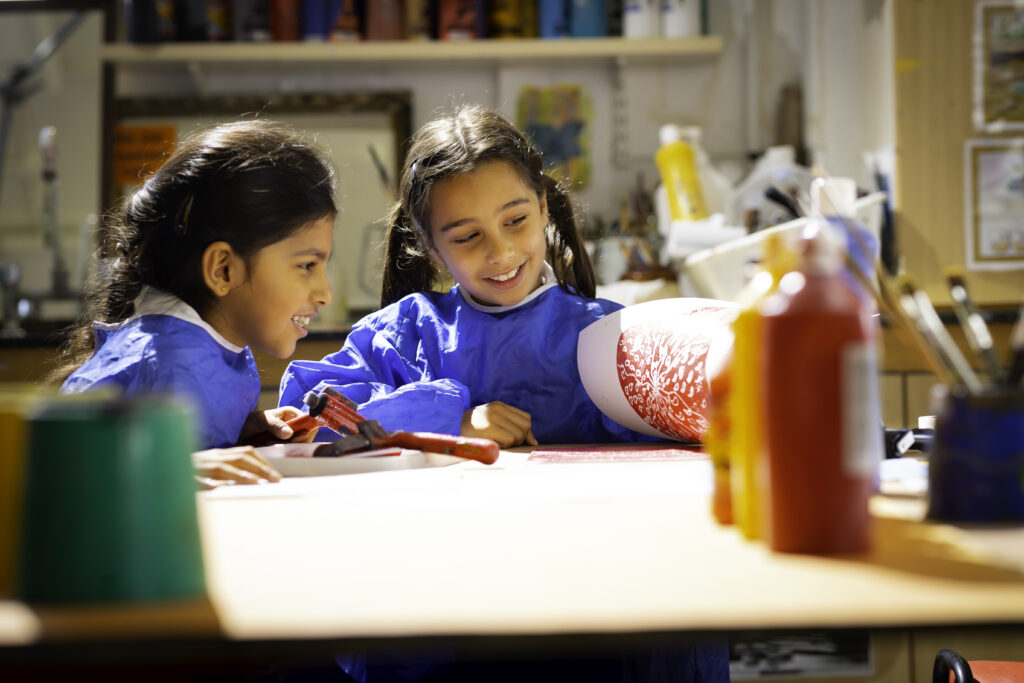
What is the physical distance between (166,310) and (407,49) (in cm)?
175

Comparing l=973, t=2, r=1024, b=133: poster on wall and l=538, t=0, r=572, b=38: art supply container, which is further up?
l=538, t=0, r=572, b=38: art supply container

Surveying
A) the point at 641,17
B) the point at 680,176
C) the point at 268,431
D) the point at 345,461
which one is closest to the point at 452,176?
the point at 268,431

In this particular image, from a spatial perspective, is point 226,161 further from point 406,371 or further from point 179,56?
point 179,56

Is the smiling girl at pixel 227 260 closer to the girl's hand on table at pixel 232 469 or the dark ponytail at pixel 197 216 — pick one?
the dark ponytail at pixel 197 216

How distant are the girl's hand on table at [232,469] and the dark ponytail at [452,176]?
0.64 m

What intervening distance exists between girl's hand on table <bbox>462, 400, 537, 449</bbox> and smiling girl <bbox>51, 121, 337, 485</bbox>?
217 mm

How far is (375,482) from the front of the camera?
0.81 metres

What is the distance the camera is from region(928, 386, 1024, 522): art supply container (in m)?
0.54

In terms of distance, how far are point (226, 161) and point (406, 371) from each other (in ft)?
1.19

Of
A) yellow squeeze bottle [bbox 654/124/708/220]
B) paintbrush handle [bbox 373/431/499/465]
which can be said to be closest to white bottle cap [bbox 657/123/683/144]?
yellow squeeze bottle [bbox 654/124/708/220]

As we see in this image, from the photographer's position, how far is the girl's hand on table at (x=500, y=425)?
1175 mm

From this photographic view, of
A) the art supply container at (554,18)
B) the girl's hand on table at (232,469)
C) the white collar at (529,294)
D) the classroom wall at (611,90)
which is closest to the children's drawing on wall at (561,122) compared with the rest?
the classroom wall at (611,90)

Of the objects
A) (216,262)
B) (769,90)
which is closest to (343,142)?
(769,90)

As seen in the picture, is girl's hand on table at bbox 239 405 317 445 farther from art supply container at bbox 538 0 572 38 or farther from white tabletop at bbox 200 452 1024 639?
art supply container at bbox 538 0 572 38
